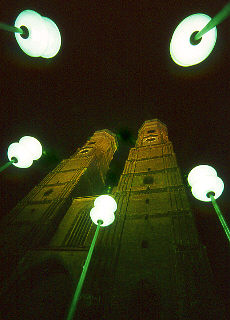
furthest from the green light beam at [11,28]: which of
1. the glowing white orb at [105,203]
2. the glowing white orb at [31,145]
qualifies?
the glowing white orb at [105,203]

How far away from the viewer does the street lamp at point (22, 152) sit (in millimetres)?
5488

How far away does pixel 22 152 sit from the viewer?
18.1 ft

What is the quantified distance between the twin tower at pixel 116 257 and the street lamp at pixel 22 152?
185 inches

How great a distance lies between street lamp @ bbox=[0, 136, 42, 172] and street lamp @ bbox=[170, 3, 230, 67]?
453cm

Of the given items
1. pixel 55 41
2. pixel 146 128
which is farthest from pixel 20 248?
pixel 146 128

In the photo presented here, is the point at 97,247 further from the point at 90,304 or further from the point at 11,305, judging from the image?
the point at 11,305

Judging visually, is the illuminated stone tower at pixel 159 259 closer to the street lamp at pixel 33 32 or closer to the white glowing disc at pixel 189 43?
the white glowing disc at pixel 189 43

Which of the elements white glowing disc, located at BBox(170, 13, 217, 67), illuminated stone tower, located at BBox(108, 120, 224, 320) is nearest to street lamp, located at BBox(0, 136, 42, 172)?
white glowing disc, located at BBox(170, 13, 217, 67)

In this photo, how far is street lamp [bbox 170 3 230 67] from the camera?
8.32 feet

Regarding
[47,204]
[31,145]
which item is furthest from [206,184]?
[47,204]

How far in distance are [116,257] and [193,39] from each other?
7.49 m

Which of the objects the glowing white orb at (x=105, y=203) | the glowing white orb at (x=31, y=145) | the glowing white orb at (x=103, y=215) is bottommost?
the glowing white orb at (x=103, y=215)

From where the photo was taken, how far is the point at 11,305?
7125mm

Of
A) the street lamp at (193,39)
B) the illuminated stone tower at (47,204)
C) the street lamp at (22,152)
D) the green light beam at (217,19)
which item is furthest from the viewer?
the illuminated stone tower at (47,204)
